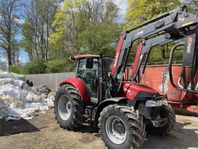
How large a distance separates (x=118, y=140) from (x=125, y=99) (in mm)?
904

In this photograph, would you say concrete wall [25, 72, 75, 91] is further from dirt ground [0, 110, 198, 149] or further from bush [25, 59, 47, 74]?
dirt ground [0, 110, 198, 149]

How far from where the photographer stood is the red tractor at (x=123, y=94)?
508 cm

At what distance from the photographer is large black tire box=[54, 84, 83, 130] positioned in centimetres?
660

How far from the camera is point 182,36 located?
203 inches

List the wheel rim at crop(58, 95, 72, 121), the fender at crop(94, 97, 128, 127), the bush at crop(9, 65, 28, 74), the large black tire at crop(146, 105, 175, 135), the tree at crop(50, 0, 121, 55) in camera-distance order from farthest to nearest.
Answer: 1. the bush at crop(9, 65, 28, 74)
2. the tree at crop(50, 0, 121, 55)
3. the wheel rim at crop(58, 95, 72, 121)
4. the large black tire at crop(146, 105, 175, 135)
5. the fender at crop(94, 97, 128, 127)

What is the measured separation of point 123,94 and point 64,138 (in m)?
1.80

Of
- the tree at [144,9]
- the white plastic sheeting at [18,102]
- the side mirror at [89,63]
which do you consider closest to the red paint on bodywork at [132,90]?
the side mirror at [89,63]

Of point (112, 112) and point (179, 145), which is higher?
point (112, 112)

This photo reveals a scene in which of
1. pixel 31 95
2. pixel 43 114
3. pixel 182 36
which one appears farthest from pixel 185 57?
pixel 31 95

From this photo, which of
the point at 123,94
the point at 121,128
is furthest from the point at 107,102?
the point at 121,128

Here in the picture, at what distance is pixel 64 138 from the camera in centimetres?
633

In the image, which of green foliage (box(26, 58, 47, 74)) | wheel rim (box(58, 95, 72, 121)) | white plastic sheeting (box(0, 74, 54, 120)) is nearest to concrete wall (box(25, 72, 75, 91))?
green foliage (box(26, 58, 47, 74))

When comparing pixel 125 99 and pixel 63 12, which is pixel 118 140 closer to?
pixel 125 99

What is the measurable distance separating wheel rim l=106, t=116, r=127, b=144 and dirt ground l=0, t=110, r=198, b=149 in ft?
1.31
